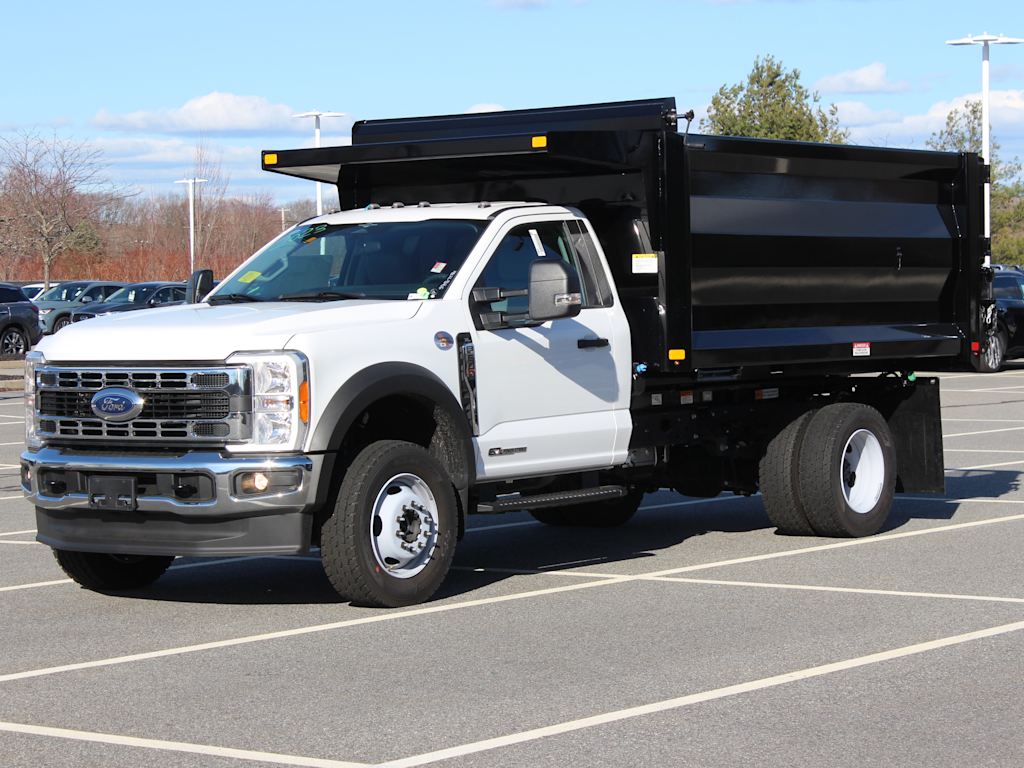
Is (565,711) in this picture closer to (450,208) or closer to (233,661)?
(233,661)

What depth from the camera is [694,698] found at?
6.83 metres

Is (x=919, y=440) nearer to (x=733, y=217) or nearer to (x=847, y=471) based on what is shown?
(x=847, y=471)

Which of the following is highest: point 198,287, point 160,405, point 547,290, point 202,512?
point 198,287

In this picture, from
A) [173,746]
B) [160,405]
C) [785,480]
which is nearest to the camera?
[173,746]

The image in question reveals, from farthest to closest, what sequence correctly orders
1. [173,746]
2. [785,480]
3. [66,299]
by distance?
[66,299] < [785,480] < [173,746]

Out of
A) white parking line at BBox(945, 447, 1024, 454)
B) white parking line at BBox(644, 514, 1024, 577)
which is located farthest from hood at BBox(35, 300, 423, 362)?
white parking line at BBox(945, 447, 1024, 454)

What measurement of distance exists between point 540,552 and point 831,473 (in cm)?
201

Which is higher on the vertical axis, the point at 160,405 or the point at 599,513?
the point at 160,405

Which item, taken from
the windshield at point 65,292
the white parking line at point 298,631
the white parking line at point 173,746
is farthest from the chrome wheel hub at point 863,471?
the windshield at point 65,292

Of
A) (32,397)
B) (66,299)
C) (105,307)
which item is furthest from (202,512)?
(66,299)

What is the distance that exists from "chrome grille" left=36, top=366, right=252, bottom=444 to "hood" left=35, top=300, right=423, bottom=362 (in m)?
0.08

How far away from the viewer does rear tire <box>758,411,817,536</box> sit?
38.0 ft

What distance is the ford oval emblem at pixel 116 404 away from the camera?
869 centimetres

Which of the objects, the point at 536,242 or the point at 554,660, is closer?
the point at 554,660
